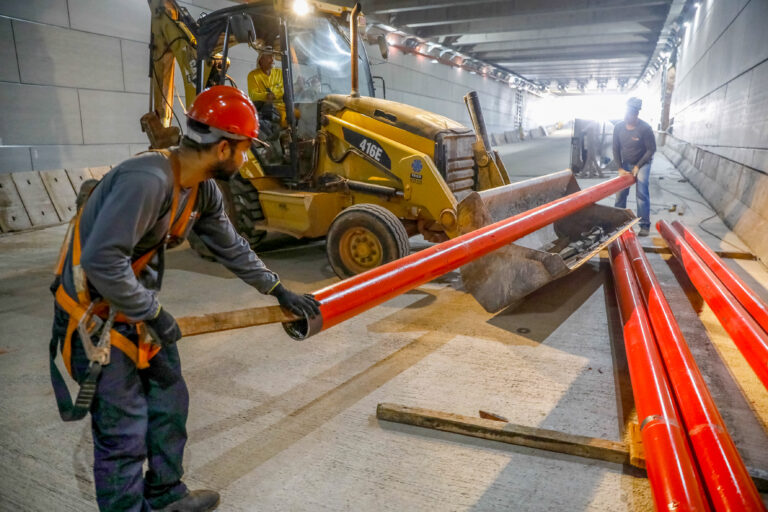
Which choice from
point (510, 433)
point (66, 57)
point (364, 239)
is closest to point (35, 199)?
point (66, 57)

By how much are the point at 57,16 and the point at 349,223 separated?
24.8 feet

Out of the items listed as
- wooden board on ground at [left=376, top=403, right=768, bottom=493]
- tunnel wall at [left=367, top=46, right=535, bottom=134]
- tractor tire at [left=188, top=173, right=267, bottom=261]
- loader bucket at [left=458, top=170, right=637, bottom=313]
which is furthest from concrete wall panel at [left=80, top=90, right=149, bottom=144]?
wooden board on ground at [left=376, top=403, right=768, bottom=493]

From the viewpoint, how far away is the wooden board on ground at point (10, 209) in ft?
27.3

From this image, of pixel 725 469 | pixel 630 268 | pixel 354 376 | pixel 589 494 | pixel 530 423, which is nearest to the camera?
pixel 725 469

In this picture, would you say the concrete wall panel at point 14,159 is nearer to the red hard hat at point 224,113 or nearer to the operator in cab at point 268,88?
the operator in cab at point 268,88

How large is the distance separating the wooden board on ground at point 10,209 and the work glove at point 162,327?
26.9 feet

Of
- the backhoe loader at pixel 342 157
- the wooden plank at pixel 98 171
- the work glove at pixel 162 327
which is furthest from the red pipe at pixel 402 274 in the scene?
the wooden plank at pixel 98 171

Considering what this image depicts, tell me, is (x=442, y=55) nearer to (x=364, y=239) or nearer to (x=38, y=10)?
(x=38, y=10)

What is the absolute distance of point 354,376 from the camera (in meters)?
3.59

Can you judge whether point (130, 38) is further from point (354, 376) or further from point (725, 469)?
point (725, 469)

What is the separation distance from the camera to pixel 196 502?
2.32 metres

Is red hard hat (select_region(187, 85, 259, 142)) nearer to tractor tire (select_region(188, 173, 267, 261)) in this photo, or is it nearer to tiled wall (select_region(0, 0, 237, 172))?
tractor tire (select_region(188, 173, 267, 261))

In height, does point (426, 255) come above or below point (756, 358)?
above

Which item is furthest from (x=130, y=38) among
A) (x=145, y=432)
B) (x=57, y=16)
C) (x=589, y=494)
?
(x=589, y=494)
